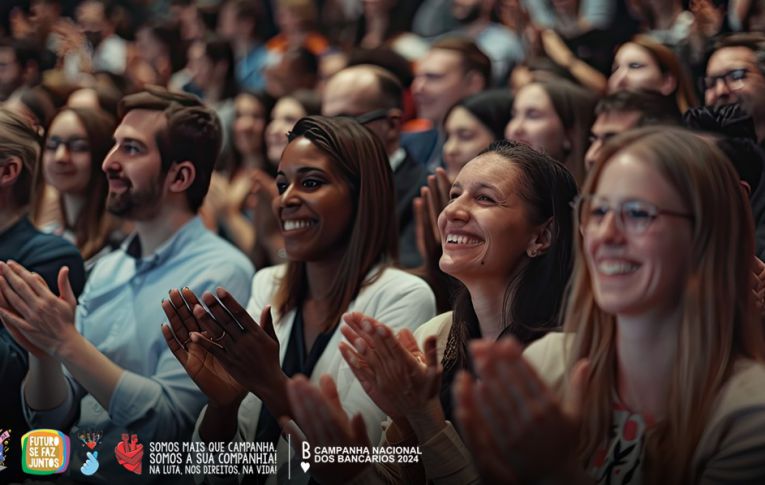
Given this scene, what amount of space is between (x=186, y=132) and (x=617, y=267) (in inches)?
66.0

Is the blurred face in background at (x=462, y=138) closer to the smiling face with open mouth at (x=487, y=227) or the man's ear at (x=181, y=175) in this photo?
the man's ear at (x=181, y=175)

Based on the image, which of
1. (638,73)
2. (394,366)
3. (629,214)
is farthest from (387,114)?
(629,214)

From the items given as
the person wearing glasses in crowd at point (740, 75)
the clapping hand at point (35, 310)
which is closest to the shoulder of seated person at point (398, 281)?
the clapping hand at point (35, 310)

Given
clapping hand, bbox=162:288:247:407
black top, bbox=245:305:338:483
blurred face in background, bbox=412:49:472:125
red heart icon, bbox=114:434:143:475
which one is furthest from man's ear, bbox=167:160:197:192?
blurred face in background, bbox=412:49:472:125

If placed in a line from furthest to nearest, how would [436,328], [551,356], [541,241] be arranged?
[436,328], [541,241], [551,356]

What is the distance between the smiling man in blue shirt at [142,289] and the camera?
296cm

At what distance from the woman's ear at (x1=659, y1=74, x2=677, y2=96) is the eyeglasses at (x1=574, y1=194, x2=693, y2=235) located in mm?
1960

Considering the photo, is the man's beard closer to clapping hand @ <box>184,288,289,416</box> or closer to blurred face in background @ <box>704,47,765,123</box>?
clapping hand @ <box>184,288,289,416</box>

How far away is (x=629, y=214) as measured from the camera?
200 centimetres

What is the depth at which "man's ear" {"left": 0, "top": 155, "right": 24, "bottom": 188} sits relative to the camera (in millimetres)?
3188

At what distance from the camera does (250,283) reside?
3285 millimetres

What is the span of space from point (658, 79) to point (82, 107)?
2.19 m

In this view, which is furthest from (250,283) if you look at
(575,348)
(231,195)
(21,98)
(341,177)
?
(231,195)

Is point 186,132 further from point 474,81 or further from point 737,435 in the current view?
point 474,81
